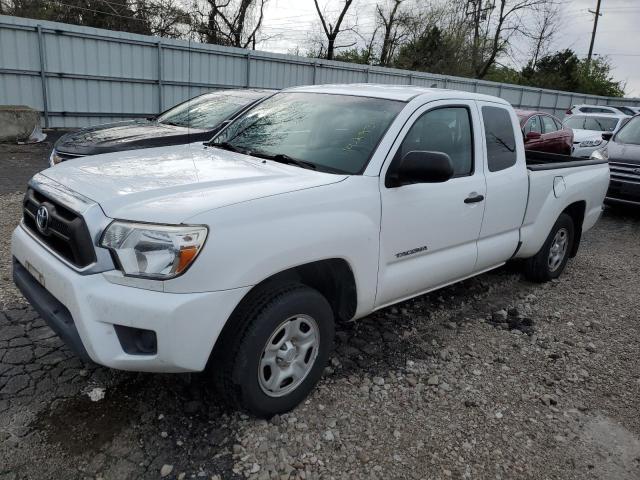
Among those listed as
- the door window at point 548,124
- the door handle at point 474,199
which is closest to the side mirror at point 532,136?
the door window at point 548,124

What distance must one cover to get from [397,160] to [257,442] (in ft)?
5.89

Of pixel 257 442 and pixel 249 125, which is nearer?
pixel 257 442

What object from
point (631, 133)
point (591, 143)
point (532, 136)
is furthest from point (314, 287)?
point (591, 143)

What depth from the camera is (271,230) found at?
98.5 inches

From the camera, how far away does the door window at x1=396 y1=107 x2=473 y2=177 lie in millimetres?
3426

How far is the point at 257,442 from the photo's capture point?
8.80 feet

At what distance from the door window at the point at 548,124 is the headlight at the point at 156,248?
11.0m

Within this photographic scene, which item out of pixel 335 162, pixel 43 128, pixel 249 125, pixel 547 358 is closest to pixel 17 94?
pixel 43 128

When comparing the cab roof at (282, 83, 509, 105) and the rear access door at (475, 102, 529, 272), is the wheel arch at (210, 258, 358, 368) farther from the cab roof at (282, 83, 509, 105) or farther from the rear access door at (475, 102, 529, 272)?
the rear access door at (475, 102, 529, 272)

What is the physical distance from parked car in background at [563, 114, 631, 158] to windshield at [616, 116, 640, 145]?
4.43 m

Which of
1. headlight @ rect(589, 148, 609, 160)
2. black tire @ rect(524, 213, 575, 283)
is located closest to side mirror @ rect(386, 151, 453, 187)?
black tire @ rect(524, 213, 575, 283)

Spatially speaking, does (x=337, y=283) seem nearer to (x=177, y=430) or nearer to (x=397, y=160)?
(x=397, y=160)

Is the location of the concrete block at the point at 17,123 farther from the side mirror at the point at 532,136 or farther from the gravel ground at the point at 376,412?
the side mirror at the point at 532,136

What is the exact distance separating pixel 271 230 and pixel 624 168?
7.84m
